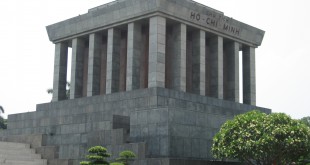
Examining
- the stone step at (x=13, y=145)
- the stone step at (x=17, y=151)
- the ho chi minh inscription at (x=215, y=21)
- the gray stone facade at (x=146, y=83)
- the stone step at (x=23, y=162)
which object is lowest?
the stone step at (x=23, y=162)

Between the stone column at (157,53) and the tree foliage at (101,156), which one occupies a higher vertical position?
the stone column at (157,53)

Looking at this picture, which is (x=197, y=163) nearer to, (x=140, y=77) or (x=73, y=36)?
(x=140, y=77)

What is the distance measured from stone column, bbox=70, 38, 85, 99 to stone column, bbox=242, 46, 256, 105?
16.4 m

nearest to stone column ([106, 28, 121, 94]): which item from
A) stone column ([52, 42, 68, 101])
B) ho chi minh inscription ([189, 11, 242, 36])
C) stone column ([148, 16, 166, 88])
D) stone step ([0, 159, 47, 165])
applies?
stone column ([148, 16, 166, 88])

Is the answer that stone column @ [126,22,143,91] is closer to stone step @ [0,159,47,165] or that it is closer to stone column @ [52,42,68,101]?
stone step @ [0,159,47,165]

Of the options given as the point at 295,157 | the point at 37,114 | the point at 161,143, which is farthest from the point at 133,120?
the point at 37,114

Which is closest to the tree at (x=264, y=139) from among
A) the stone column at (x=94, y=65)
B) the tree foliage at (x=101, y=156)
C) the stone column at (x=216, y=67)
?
the tree foliage at (x=101, y=156)

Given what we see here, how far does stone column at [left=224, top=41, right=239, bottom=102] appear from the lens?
4256 cm

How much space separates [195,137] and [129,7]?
14830 mm

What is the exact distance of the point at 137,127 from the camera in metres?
27.8

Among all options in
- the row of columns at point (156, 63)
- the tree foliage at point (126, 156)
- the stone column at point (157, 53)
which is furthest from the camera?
the row of columns at point (156, 63)

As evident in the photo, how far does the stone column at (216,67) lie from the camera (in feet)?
133

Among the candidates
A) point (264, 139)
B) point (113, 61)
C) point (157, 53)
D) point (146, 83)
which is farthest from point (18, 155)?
point (264, 139)

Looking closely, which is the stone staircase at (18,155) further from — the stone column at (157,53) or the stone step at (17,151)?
the stone column at (157,53)
